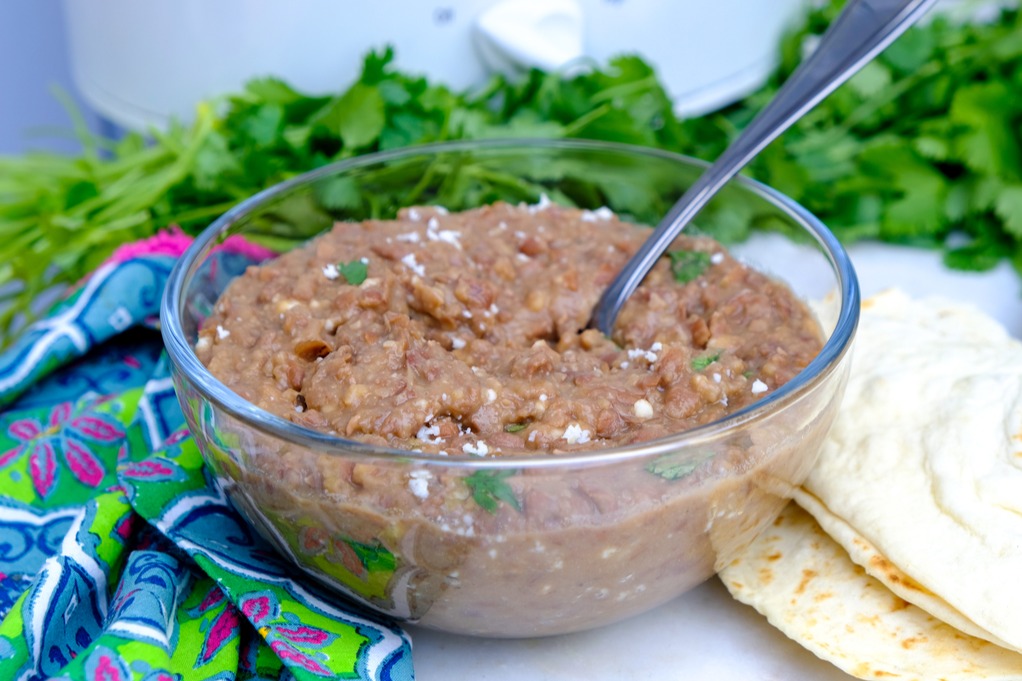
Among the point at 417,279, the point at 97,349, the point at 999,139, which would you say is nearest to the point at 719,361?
the point at 417,279

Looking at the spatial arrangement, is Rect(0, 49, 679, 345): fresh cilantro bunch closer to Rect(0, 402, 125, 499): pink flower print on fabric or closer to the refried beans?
the refried beans

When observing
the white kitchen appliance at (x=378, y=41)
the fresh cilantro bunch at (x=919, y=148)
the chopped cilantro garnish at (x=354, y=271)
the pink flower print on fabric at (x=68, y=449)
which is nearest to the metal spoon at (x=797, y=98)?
the chopped cilantro garnish at (x=354, y=271)

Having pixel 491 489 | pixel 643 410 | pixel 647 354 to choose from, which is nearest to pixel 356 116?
pixel 647 354

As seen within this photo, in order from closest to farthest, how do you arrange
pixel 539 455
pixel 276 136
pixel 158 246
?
1. pixel 539 455
2. pixel 158 246
3. pixel 276 136

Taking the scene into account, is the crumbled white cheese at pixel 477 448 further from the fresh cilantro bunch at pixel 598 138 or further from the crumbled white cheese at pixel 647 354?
the fresh cilantro bunch at pixel 598 138

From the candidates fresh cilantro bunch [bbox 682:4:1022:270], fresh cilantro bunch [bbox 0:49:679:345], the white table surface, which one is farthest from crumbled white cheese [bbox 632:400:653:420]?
fresh cilantro bunch [bbox 682:4:1022:270]

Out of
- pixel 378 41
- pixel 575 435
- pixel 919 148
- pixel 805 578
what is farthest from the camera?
pixel 919 148

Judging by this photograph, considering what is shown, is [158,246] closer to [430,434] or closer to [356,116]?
[356,116]
